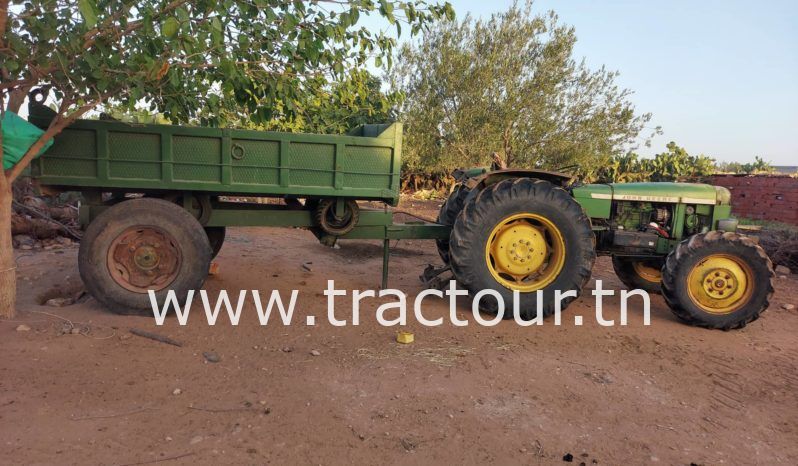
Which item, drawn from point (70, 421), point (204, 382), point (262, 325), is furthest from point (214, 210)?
point (70, 421)

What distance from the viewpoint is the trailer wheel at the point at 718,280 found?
5.31 metres

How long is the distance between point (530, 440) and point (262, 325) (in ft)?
9.40

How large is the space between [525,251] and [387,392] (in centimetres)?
267

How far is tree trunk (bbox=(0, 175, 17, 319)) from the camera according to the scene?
431 cm

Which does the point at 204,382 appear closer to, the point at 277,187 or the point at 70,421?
the point at 70,421

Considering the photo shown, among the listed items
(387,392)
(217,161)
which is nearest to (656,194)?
(387,392)

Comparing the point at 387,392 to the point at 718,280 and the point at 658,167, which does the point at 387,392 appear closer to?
the point at 718,280

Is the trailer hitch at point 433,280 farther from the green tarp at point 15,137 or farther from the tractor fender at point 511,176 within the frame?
the green tarp at point 15,137

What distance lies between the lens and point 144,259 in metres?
4.98

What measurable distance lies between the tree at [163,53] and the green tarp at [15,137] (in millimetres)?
83

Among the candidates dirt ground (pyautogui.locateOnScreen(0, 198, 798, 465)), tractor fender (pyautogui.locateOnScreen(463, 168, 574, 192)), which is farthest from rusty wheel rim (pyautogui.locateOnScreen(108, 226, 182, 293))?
tractor fender (pyautogui.locateOnScreen(463, 168, 574, 192))

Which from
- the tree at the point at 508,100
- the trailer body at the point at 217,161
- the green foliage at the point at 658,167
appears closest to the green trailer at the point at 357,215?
the trailer body at the point at 217,161

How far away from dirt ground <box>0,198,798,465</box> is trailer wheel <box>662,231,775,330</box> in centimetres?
21

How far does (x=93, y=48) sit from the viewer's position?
4301mm
